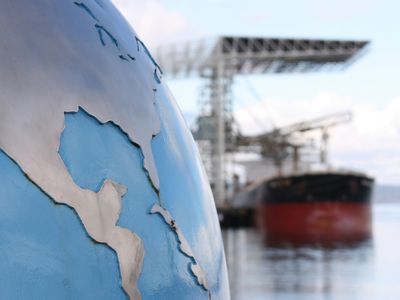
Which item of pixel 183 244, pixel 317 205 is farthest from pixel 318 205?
pixel 183 244

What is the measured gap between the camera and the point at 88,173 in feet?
5.96

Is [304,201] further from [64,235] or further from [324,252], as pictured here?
[64,235]

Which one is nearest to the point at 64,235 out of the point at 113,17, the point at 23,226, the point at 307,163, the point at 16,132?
the point at 23,226

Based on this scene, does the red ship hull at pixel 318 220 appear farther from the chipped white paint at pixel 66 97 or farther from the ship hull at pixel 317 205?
the chipped white paint at pixel 66 97

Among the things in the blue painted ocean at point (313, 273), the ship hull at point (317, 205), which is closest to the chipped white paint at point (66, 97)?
the blue painted ocean at point (313, 273)

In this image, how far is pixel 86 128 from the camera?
186 cm

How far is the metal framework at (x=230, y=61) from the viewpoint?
47.6 metres

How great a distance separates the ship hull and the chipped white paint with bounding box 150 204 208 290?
3472 cm

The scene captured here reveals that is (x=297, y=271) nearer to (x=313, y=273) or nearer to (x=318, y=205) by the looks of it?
(x=313, y=273)

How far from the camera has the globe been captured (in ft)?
5.64

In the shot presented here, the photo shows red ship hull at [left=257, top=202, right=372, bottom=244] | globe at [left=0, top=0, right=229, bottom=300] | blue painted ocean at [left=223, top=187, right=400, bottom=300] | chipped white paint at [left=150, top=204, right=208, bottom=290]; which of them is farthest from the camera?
red ship hull at [left=257, top=202, right=372, bottom=244]

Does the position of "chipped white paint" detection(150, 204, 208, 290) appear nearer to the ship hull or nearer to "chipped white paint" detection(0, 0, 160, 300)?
"chipped white paint" detection(0, 0, 160, 300)

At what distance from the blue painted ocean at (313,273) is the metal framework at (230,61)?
20809mm

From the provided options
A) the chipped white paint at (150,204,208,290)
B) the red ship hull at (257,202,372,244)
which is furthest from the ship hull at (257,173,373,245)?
the chipped white paint at (150,204,208,290)
